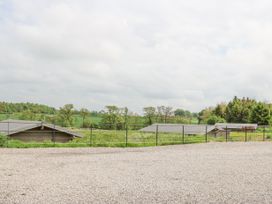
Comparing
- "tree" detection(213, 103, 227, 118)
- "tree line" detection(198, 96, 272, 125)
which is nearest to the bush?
"tree line" detection(198, 96, 272, 125)

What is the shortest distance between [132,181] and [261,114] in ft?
228

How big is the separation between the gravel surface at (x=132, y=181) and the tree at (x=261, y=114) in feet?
204

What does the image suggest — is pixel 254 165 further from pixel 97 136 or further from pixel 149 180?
pixel 97 136

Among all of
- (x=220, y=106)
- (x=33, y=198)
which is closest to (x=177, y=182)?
(x=33, y=198)

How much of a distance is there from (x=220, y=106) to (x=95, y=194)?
86.4 m

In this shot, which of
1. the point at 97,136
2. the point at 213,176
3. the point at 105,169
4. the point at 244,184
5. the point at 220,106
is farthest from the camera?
the point at 220,106

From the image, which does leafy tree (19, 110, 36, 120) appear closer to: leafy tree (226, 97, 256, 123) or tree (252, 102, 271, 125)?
tree (252, 102, 271, 125)

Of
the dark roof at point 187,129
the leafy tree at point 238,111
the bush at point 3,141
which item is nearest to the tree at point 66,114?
the dark roof at point 187,129

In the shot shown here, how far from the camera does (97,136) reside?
33.9 m

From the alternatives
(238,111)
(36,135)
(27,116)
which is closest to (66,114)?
(27,116)

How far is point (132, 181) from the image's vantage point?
10562 mm

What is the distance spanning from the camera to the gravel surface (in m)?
8.34

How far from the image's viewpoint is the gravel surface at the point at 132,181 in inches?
328

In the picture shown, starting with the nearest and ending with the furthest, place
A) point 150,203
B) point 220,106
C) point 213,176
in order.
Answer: point 150,203 < point 213,176 < point 220,106
